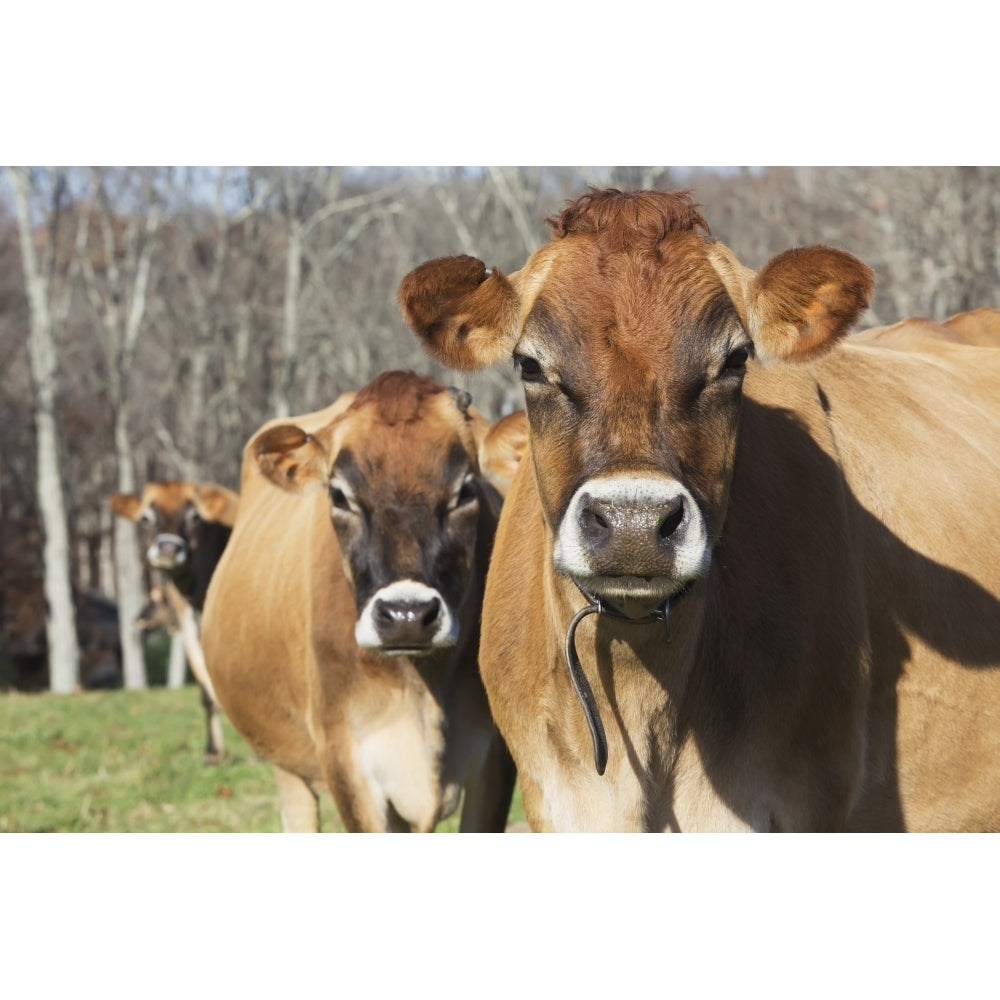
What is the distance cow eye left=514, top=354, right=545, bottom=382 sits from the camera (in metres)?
3.22

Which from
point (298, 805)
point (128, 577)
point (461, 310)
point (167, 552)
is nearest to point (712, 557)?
point (461, 310)

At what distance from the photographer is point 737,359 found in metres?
3.23

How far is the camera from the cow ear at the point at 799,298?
3.28 meters

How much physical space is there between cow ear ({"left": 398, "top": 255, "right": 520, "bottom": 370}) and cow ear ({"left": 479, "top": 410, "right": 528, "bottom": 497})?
1959mm

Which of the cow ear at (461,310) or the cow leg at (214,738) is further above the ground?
the cow ear at (461,310)

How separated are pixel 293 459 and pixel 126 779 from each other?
4.51m

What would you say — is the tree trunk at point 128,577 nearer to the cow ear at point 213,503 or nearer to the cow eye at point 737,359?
the cow ear at point 213,503

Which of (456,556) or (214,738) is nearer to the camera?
(456,556)

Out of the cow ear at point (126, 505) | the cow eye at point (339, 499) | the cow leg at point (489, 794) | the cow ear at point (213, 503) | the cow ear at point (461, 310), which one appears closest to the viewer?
the cow ear at point (461, 310)

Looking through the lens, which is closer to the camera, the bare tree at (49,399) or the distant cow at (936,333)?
the distant cow at (936,333)

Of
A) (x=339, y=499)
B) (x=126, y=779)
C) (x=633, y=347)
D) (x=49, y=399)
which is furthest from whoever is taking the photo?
(x=49, y=399)

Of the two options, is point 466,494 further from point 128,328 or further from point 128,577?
point 128,577

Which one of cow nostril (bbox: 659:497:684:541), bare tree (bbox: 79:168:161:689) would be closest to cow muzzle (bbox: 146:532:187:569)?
bare tree (bbox: 79:168:161:689)

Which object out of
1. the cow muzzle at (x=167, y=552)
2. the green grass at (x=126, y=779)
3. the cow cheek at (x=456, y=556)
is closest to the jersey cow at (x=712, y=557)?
the cow cheek at (x=456, y=556)
